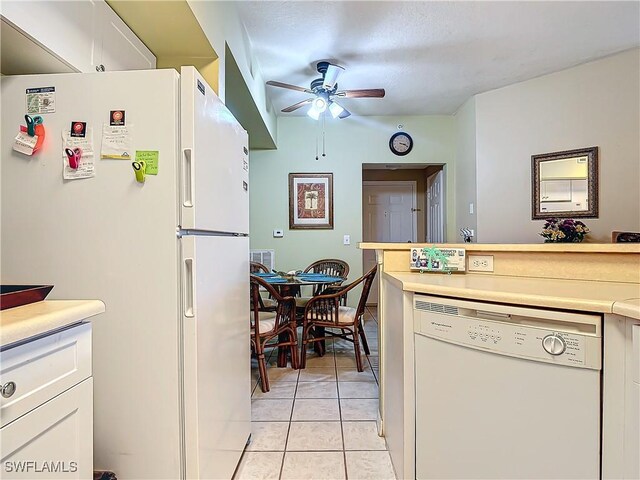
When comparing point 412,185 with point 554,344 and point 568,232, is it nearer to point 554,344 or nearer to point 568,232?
point 568,232

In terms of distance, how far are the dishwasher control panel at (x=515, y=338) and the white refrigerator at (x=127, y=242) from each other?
853 millimetres

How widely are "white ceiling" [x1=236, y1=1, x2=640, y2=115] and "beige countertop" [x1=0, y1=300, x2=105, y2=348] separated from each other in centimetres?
233

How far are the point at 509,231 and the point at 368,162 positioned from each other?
1913 millimetres

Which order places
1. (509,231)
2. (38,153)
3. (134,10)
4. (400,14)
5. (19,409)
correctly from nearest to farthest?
(19,409) → (38,153) → (134,10) → (400,14) → (509,231)

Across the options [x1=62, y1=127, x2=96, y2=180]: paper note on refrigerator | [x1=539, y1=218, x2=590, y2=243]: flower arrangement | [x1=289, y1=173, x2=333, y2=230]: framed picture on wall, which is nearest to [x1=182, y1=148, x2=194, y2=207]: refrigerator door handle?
[x1=62, y1=127, x2=96, y2=180]: paper note on refrigerator

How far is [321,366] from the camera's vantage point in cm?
297

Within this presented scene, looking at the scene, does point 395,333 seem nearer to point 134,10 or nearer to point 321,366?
point 321,366

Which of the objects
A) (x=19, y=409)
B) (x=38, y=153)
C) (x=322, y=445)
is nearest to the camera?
(x=19, y=409)

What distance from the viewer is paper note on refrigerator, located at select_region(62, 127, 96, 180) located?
111 cm

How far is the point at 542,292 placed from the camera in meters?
1.12

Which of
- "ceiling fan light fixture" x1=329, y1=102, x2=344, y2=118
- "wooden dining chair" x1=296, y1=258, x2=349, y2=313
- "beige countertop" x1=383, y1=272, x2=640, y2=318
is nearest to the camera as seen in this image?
"beige countertop" x1=383, y1=272, x2=640, y2=318

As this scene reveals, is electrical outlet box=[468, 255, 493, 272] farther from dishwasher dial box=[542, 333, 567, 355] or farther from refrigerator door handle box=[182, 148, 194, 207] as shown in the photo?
refrigerator door handle box=[182, 148, 194, 207]

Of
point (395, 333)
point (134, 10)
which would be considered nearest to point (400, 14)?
point (134, 10)

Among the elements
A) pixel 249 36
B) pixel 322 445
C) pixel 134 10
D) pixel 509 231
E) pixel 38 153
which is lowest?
pixel 322 445
